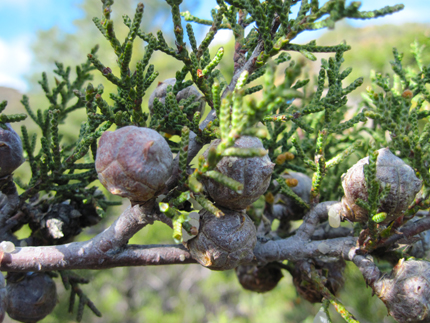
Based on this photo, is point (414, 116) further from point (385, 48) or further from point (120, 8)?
point (120, 8)

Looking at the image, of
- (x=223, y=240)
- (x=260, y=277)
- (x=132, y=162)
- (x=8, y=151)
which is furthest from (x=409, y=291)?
(x=8, y=151)

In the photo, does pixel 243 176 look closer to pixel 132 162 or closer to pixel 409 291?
pixel 132 162

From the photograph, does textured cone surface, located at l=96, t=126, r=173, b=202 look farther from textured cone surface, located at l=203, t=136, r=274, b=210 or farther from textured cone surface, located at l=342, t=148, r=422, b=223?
textured cone surface, located at l=342, t=148, r=422, b=223

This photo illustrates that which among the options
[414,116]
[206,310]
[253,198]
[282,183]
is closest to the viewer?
[253,198]

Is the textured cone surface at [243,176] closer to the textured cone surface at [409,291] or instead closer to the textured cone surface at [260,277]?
the textured cone surface at [409,291]

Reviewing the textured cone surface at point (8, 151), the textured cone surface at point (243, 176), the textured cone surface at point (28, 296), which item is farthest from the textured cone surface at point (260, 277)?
the textured cone surface at point (8, 151)

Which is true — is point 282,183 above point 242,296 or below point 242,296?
above

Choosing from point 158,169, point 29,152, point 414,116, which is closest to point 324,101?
point 414,116
